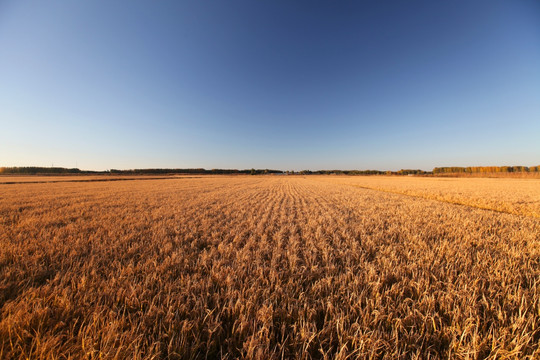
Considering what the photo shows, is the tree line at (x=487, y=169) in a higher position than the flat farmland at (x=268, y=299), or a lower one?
higher

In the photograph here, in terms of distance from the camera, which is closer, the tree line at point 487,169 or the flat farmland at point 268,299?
the flat farmland at point 268,299

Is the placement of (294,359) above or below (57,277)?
below

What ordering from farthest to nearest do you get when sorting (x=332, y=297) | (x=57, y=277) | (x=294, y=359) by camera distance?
(x=57, y=277) → (x=332, y=297) → (x=294, y=359)

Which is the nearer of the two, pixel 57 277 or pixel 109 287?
pixel 109 287

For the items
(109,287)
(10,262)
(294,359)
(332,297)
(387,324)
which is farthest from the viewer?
(10,262)

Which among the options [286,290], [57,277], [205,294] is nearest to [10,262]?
[57,277]

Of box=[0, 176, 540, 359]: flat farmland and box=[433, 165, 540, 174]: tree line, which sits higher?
box=[433, 165, 540, 174]: tree line

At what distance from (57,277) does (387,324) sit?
4411 mm

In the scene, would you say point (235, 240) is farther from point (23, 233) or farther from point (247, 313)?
point (23, 233)

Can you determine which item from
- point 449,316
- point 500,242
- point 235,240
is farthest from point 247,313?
point 500,242

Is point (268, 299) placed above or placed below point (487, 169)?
below

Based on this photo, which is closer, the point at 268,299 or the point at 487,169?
the point at 268,299

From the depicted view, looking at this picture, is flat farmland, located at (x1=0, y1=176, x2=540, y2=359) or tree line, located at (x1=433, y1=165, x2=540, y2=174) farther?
tree line, located at (x1=433, y1=165, x2=540, y2=174)

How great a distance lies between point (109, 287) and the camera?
8.06 feet
